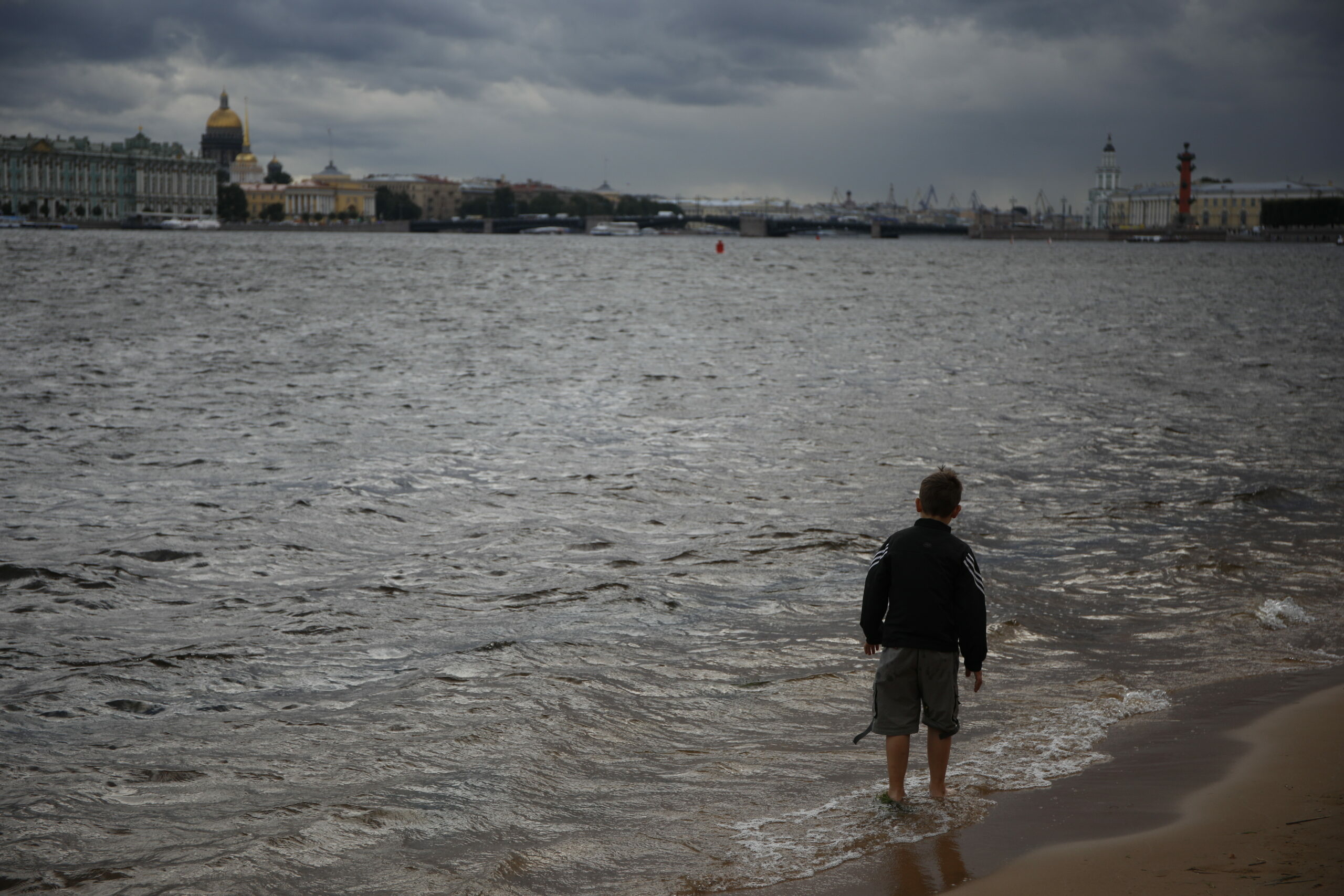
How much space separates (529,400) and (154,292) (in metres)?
35.5

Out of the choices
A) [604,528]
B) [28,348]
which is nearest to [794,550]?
[604,528]

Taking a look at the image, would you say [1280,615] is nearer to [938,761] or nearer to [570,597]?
[938,761]

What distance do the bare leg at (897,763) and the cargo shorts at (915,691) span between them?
0.04 metres

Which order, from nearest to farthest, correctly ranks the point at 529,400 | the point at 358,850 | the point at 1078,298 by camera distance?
the point at 358,850, the point at 529,400, the point at 1078,298

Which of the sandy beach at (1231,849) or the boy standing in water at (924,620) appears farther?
the boy standing in water at (924,620)

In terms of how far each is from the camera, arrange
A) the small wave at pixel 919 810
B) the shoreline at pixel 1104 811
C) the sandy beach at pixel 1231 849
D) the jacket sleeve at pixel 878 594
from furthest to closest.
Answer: the jacket sleeve at pixel 878 594
the small wave at pixel 919 810
the shoreline at pixel 1104 811
the sandy beach at pixel 1231 849

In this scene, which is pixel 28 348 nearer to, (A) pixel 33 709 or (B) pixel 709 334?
(B) pixel 709 334

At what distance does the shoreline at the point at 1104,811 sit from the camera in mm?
4602

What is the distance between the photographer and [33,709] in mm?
6926

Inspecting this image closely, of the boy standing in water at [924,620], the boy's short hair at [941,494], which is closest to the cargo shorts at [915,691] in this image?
the boy standing in water at [924,620]

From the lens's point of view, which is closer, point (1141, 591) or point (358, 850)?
point (358, 850)

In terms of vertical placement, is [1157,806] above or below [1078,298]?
below

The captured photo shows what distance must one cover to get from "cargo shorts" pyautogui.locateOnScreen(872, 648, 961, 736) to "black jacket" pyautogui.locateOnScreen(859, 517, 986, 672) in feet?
0.21

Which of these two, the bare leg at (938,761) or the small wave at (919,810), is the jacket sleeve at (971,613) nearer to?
the bare leg at (938,761)
